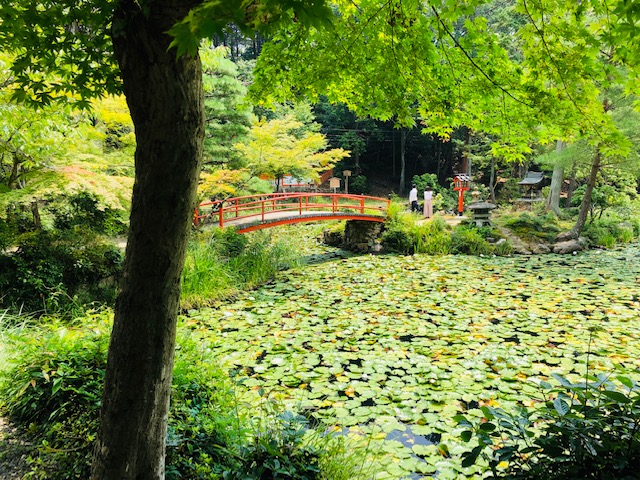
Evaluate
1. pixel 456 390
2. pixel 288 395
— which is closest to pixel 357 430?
pixel 288 395

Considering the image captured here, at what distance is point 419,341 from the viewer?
5207 millimetres

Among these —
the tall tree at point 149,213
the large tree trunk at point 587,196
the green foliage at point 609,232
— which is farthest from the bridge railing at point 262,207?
the tall tree at point 149,213

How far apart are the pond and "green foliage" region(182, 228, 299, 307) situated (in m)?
0.33

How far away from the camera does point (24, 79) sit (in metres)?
2.18

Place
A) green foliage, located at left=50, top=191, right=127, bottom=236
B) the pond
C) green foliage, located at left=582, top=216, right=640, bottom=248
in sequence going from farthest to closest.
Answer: green foliage, located at left=582, top=216, right=640, bottom=248 → green foliage, located at left=50, top=191, right=127, bottom=236 → the pond

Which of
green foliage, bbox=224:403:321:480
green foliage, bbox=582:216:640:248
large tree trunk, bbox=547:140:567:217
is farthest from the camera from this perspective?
large tree trunk, bbox=547:140:567:217

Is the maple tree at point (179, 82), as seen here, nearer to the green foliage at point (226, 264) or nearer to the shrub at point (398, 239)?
the green foliage at point (226, 264)

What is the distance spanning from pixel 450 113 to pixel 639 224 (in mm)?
15045

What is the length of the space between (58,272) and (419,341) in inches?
197

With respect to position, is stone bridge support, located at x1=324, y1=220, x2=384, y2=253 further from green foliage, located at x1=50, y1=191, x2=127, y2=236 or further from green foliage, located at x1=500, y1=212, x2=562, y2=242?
green foliage, located at x1=50, y1=191, x2=127, y2=236

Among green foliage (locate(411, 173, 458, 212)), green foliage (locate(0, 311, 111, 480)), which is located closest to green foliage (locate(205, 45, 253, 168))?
green foliage (locate(0, 311, 111, 480))

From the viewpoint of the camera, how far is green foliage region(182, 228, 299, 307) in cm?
662

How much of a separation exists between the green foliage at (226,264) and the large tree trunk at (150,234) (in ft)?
15.5

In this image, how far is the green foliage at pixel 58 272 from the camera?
520cm
